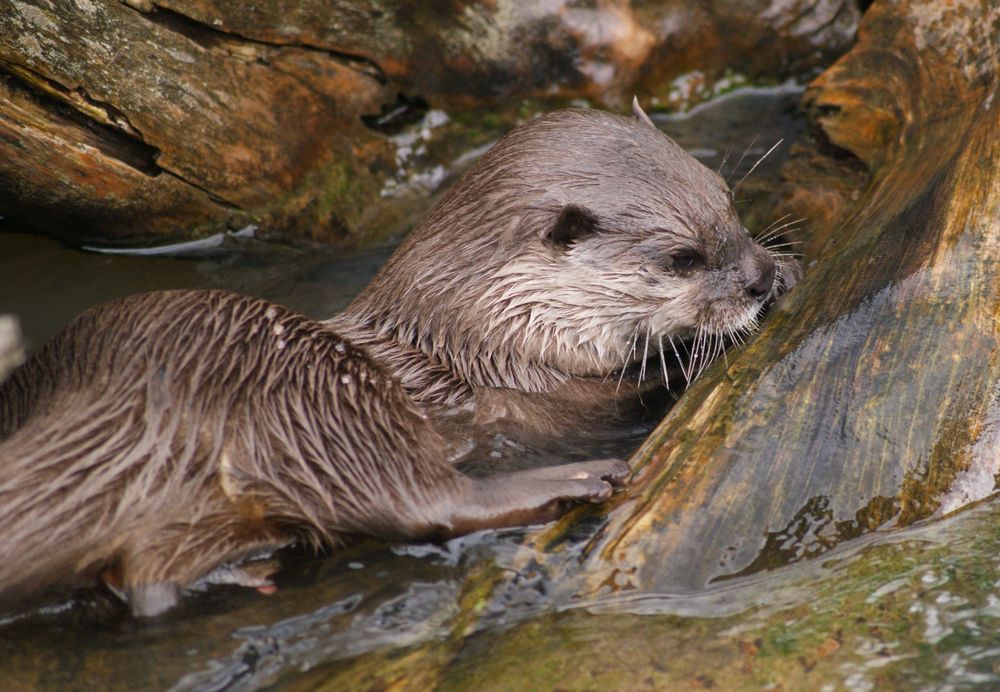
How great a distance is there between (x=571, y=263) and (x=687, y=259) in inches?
10.9

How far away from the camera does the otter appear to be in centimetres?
191

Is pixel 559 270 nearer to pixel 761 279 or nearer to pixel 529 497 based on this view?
pixel 761 279

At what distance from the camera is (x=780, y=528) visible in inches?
77.5

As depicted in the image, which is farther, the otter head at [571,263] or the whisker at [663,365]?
the whisker at [663,365]

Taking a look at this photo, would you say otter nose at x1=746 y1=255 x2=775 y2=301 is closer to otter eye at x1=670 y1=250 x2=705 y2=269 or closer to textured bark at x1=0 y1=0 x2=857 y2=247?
otter eye at x1=670 y1=250 x2=705 y2=269

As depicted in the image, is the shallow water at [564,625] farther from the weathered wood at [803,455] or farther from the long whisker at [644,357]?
the long whisker at [644,357]

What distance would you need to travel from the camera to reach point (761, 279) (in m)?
2.51

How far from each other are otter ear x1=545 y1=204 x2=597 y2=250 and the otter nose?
41 cm

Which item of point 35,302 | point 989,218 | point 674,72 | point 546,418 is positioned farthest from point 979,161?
point 35,302

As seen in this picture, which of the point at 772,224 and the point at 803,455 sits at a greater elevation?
the point at 772,224

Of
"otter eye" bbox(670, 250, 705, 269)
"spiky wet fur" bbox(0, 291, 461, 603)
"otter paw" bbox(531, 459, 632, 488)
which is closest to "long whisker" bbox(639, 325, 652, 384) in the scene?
"otter eye" bbox(670, 250, 705, 269)

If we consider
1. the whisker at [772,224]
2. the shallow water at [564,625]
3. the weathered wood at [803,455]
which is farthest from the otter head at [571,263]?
the shallow water at [564,625]

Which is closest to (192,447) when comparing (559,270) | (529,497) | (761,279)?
(529,497)

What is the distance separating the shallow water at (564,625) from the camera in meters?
1.72
